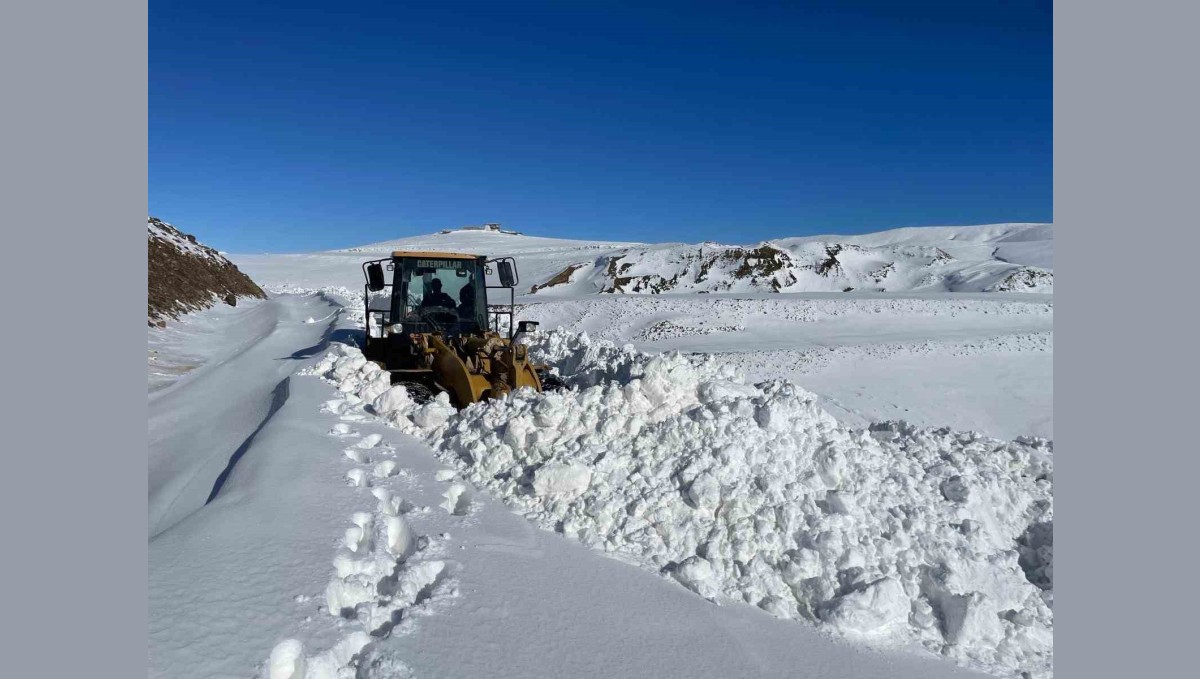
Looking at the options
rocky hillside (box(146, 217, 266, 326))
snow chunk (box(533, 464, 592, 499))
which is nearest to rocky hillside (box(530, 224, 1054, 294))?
rocky hillside (box(146, 217, 266, 326))

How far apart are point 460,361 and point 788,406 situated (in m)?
3.68

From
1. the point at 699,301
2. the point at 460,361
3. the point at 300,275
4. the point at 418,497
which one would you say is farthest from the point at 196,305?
the point at 300,275

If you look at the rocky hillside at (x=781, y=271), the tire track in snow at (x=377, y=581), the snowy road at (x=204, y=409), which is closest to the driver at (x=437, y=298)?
the snowy road at (x=204, y=409)

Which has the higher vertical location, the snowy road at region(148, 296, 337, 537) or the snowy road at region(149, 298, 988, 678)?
the snowy road at region(148, 296, 337, 537)

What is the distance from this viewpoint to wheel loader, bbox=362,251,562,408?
713 cm

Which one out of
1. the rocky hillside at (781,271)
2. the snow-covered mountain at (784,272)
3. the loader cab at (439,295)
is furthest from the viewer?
the rocky hillside at (781,271)

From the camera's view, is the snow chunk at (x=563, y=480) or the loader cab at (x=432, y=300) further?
the loader cab at (x=432, y=300)

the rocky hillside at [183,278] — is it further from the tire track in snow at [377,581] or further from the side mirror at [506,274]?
the tire track in snow at [377,581]

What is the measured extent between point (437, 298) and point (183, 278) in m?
18.0

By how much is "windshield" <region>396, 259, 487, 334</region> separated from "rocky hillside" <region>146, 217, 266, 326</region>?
33.2 ft

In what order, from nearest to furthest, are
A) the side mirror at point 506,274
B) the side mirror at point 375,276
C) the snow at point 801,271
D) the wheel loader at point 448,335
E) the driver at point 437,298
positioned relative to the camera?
1. the wheel loader at point 448,335
2. the side mirror at point 506,274
3. the side mirror at point 375,276
4. the driver at point 437,298
5. the snow at point 801,271

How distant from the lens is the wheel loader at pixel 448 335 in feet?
23.4

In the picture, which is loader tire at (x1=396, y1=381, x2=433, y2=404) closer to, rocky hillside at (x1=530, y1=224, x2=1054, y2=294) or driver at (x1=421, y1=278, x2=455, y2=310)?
driver at (x1=421, y1=278, x2=455, y2=310)

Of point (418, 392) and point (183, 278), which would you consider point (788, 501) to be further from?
point (183, 278)
